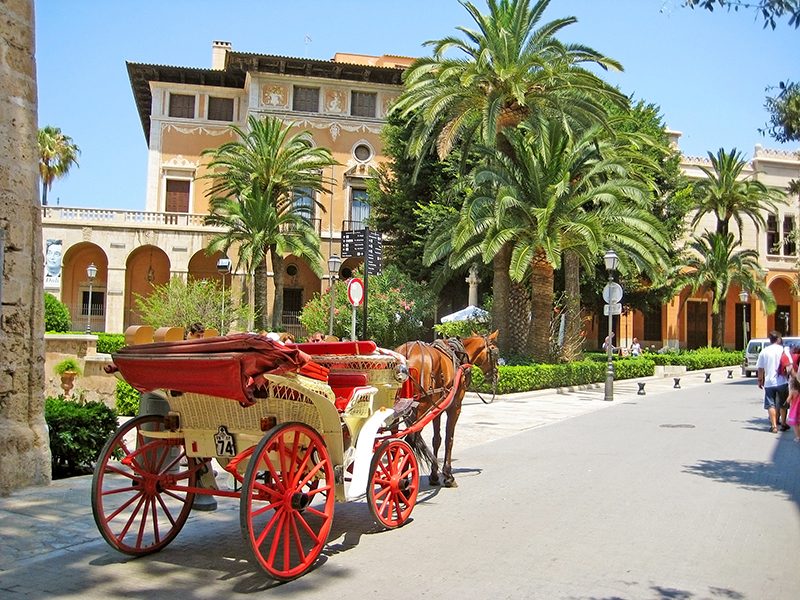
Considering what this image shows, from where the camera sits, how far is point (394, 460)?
7.06m

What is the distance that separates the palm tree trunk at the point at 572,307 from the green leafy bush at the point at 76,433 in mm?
19853

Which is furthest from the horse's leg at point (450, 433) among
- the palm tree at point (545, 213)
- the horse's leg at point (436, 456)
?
the palm tree at point (545, 213)

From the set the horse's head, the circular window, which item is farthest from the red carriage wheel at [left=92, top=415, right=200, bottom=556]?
the circular window

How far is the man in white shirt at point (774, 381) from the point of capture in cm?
1480

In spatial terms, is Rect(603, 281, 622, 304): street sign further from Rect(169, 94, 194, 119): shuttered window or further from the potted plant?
Rect(169, 94, 194, 119): shuttered window

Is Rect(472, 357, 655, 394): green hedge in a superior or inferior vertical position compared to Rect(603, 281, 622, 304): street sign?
inferior

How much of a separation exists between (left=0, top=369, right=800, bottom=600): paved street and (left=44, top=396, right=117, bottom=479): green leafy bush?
1.91 feet

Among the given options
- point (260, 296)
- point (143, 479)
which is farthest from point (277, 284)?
point (143, 479)

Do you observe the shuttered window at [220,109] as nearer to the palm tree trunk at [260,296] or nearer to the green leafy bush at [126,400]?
the palm tree trunk at [260,296]

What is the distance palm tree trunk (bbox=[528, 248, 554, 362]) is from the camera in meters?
24.3

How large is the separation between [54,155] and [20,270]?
49916 millimetres

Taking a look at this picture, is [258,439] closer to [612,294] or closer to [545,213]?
[545,213]

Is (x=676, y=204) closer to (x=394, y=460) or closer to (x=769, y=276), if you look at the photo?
(x=769, y=276)

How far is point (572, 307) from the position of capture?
2731 centimetres
